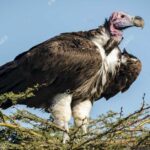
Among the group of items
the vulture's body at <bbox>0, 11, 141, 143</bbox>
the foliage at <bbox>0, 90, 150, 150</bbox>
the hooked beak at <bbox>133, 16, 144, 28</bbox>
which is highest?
the hooked beak at <bbox>133, 16, 144, 28</bbox>

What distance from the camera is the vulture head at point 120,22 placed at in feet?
29.8

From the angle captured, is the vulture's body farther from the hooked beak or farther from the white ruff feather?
the hooked beak

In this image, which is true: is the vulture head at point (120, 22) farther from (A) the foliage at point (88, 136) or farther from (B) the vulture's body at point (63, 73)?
(A) the foliage at point (88, 136)

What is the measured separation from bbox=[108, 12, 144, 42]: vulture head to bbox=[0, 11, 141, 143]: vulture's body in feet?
2.18

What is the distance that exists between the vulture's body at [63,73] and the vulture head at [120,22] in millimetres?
664

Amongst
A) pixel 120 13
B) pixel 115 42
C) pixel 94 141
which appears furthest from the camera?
pixel 120 13

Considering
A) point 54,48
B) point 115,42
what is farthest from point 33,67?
point 115,42

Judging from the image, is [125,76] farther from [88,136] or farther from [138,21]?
[88,136]

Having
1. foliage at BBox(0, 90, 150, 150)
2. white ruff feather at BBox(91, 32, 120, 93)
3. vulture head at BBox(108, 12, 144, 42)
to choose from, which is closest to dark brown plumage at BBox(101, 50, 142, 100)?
white ruff feather at BBox(91, 32, 120, 93)

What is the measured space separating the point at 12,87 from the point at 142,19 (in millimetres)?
2223

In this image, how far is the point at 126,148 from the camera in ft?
17.5

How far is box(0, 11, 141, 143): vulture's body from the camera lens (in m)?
7.95

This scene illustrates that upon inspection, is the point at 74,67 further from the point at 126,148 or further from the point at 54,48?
the point at 126,148

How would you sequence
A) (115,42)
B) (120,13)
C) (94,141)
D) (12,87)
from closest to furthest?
1. (94,141)
2. (12,87)
3. (115,42)
4. (120,13)
